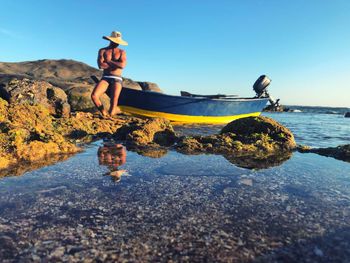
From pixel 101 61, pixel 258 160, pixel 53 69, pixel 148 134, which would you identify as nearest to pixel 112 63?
pixel 101 61

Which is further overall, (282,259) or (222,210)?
(222,210)

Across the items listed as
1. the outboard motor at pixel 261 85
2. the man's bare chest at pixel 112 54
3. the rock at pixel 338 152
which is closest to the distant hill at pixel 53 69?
the outboard motor at pixel 261 85

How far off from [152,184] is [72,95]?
13.9 m

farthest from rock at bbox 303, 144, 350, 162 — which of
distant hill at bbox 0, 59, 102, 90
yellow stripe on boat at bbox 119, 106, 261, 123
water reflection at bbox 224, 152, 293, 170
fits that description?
distant hill at bbox 0, 59, 102, 90

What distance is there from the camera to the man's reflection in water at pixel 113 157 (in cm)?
511

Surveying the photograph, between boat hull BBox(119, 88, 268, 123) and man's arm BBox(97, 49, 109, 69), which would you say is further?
boat hull BBox(119, 88, 268, 123)

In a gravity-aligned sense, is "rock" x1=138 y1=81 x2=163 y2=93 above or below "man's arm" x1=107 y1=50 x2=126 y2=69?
below

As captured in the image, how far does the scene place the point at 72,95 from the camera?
1705cm

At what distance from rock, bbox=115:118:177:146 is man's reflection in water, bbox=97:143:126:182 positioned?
54 centimetres

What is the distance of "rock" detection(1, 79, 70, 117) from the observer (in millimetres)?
10383

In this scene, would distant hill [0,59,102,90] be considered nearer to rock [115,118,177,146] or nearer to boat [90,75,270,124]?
boat [90,75,270,124]

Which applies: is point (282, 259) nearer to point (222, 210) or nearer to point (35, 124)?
point (222, 210)

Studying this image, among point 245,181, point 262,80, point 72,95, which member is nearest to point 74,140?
point 245,181

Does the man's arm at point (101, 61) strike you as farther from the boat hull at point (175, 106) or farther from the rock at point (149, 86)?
the rock at point (149, 86)
